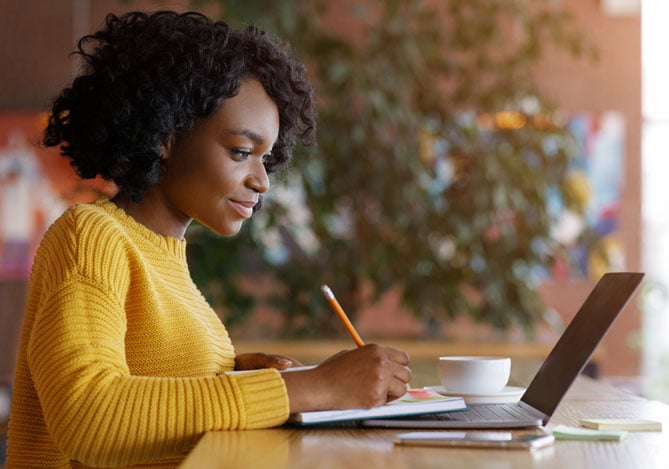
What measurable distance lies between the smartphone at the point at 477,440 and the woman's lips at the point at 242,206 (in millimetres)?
400

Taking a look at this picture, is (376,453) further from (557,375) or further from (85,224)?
(85,224)

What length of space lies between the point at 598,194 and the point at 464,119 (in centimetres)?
141

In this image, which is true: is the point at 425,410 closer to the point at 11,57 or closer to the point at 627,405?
the point at 627,405

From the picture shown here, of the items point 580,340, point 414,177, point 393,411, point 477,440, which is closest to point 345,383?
point 393,411

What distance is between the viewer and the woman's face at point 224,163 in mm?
1275

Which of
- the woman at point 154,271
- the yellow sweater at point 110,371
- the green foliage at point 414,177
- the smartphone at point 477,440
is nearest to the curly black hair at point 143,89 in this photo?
the woman at point 154,271

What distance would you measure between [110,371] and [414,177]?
9.22 feet

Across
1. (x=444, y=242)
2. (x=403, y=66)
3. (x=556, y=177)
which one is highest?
(x=403, y=66)

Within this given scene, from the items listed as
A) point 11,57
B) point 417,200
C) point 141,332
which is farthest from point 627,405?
point 11,57

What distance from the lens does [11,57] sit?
5.28 metres

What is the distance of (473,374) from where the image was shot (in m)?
1.28

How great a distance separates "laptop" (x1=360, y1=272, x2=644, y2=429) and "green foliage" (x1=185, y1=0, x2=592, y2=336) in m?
2.45

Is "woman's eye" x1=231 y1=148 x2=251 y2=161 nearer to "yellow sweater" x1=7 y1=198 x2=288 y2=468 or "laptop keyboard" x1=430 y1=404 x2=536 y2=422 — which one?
"yellow sweater" x1=7 y1=198 x2=288 y2=468

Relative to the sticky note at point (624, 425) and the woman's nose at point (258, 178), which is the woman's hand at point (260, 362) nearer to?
the woman's nose at point (258, 178)
